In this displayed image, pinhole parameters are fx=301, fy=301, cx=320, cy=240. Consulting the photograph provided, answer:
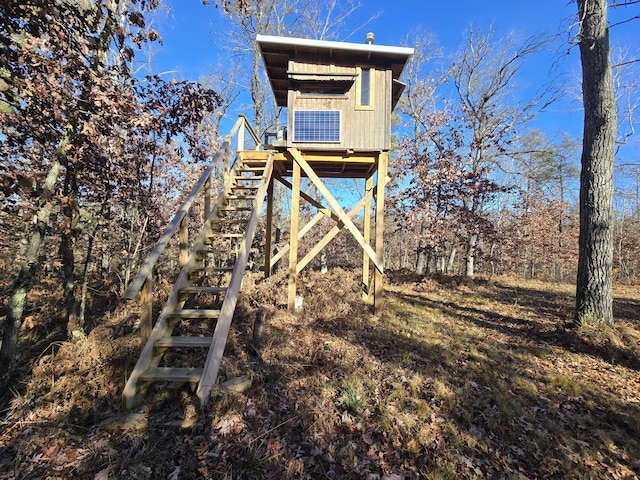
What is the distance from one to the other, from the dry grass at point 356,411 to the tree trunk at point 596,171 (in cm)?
68

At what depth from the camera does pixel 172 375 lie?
3523 mm

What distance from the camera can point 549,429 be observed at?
3363 mm

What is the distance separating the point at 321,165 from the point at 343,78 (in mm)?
2318

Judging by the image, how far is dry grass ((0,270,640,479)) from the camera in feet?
9.52

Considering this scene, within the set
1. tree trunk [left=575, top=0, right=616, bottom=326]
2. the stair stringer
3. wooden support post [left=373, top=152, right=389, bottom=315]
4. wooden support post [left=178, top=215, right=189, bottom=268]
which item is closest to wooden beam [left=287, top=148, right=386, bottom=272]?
wooden support post [left=373, top=152, right=389, bottom=315]

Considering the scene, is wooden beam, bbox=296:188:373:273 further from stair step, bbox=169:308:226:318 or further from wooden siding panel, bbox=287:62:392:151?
stair step, bbox=169:308:226:318

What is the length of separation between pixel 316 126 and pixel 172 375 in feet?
19.3

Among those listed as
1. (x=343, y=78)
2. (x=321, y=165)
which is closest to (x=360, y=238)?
(x=321, y=165)

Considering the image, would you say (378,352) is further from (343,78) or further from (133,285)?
(343,78)

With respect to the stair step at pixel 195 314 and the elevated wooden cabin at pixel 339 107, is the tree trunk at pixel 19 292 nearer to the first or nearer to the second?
the stair step at pixel 195 314

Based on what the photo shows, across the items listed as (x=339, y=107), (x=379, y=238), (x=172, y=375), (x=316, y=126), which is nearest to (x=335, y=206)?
(x=379, y=238)

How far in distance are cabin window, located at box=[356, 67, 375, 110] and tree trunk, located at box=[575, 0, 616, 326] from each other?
4047mm

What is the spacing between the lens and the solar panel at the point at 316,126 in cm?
719

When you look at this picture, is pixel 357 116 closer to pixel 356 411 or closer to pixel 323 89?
pixel 323 89
